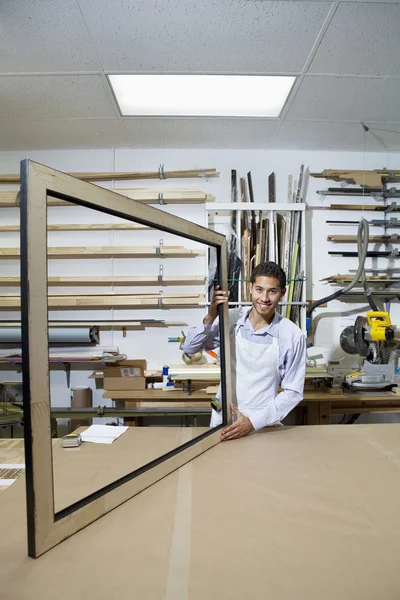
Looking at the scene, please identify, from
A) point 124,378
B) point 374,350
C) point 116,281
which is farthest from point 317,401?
point 116,281

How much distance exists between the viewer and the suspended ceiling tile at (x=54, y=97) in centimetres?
225

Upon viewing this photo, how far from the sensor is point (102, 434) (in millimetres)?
1351

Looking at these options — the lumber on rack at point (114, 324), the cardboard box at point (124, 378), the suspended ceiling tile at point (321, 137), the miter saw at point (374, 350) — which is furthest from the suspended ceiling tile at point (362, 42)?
the cardboard box at point (124, 378)

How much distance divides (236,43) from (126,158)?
153 cm

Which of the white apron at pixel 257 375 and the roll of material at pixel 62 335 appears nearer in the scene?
the white apron at pixel 257 375

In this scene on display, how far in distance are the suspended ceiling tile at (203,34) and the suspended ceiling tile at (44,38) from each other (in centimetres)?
7

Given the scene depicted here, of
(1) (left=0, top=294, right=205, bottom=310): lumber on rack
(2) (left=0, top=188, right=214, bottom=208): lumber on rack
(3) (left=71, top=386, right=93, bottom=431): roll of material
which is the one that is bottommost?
(3) (left=71, top=386, right=93, bottom=431): roll of material

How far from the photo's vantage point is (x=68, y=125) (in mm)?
2785

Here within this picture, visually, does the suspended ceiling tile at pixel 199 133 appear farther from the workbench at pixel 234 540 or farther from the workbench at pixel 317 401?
the workbench at pixel 234 540

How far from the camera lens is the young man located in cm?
173

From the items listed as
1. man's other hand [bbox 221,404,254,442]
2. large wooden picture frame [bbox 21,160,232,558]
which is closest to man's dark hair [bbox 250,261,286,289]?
man's other hand [bbox 221,404,254,442]

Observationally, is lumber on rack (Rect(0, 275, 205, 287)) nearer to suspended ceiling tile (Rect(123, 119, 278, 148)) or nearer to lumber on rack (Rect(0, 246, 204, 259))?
lumber on rack (Rect(0, 246, 204, 259))

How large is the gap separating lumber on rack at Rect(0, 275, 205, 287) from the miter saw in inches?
51.4

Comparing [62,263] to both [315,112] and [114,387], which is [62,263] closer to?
[114,387]
